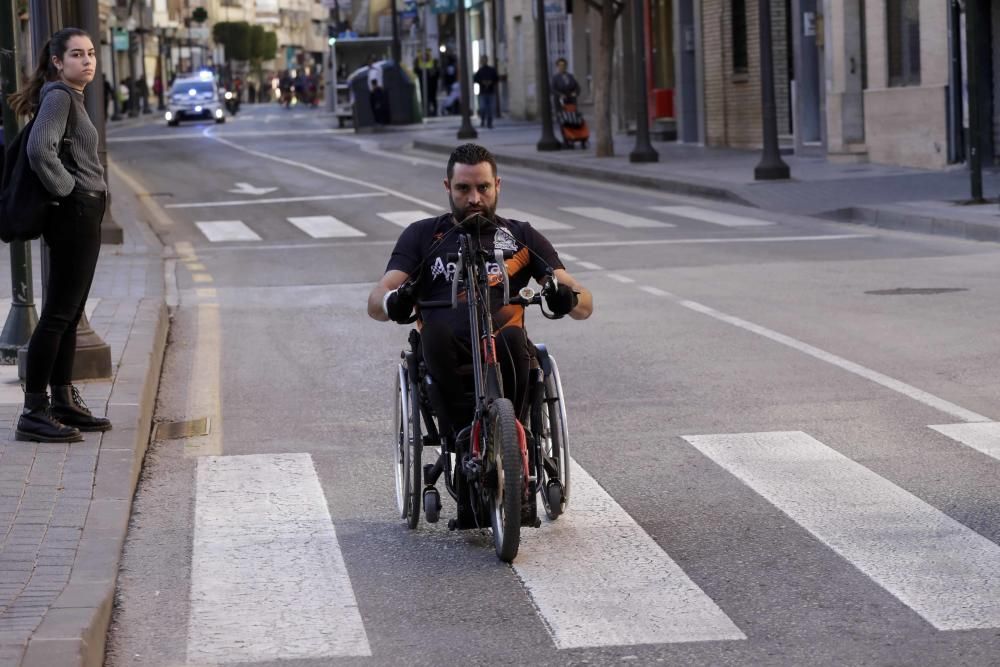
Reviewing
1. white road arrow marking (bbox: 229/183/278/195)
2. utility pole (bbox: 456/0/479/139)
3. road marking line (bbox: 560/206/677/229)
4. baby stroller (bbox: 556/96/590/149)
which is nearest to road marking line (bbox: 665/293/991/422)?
road marking line (bbox: 560/206/677/229)

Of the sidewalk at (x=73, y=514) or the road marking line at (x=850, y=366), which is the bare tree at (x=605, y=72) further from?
the sidewalk at (x=73, y=514)

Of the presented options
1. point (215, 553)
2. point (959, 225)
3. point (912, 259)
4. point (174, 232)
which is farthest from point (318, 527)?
point (174, 232)

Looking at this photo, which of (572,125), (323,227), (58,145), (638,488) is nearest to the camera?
(638,488)

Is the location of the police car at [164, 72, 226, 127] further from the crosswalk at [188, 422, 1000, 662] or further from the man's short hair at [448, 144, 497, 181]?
the man's short hair at [448, 144, 497, 181]

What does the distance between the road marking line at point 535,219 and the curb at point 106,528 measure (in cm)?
1018

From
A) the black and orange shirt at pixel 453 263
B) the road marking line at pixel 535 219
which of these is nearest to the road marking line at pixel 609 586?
the black and orange shirt at pixel 453 263

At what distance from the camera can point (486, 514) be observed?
6363 millimetres

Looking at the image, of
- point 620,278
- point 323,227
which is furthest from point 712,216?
point 620,278

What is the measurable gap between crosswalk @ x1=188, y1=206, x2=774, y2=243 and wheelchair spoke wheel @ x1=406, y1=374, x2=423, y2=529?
45.6 feet

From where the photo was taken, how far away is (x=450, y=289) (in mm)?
6410

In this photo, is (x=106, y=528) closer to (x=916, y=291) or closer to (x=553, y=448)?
(x=553, y=448)

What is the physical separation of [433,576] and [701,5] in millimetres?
32635

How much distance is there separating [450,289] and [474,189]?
0.34m

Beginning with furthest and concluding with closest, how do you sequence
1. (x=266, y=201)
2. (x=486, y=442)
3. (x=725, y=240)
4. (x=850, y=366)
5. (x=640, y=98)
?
(x=640, y=98) → (x=266, y=201) → (x=725, y=240) → (x=850, y=366) → (x=486, y=442)
